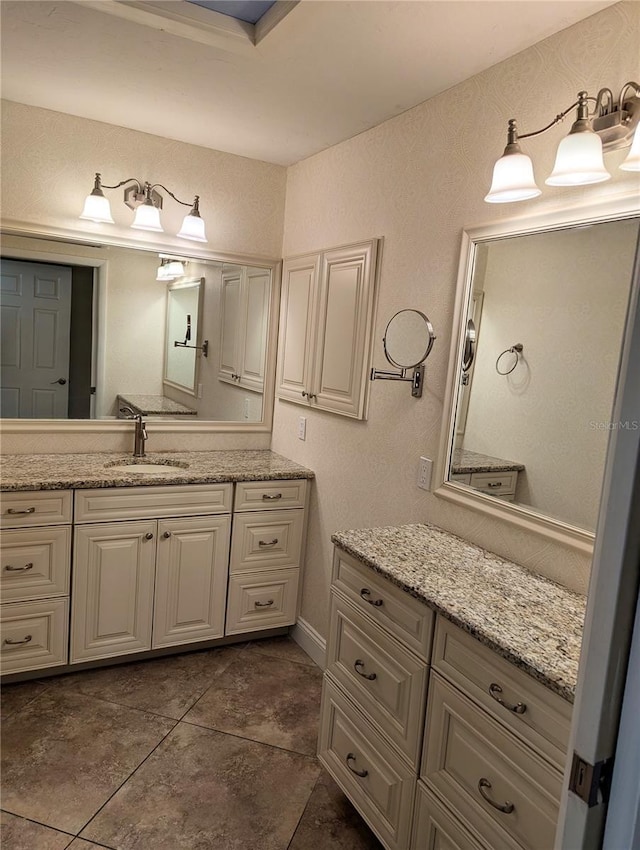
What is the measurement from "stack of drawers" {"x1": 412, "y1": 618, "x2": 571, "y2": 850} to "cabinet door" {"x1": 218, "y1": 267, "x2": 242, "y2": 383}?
2.07 metres

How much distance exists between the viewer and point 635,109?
4.45 ft

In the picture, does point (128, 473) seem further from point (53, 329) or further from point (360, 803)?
point (360, 803)

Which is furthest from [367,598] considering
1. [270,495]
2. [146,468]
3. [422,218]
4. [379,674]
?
[146,468]

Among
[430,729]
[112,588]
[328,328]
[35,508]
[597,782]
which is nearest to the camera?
[597,782]

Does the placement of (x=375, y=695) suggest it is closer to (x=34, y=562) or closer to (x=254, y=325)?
(x=34, y=562)

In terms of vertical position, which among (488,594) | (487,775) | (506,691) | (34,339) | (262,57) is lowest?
(487,775)

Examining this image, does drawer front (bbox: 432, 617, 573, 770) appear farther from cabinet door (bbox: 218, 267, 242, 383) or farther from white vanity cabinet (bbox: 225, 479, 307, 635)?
cabinet door (bbox: 218, 267, 242, 383)

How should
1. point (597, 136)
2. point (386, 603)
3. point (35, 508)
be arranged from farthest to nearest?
point (35, 508) < point (386, 603) < point (597, 136)

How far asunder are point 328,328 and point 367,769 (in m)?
1.81

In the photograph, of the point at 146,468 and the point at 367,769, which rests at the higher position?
the point at 146,468

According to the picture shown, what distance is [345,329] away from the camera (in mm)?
2646

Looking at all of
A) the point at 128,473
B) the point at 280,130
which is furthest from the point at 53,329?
the point at 280,130

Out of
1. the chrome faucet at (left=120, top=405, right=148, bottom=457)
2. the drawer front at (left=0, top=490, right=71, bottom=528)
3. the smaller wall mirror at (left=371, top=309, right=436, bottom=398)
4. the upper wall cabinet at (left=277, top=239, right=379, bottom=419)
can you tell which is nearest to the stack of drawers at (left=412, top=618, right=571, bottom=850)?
the smaller wall mirror at (left=371, top=309, right=436, bottom=398)

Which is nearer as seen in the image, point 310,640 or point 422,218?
point 422,218
